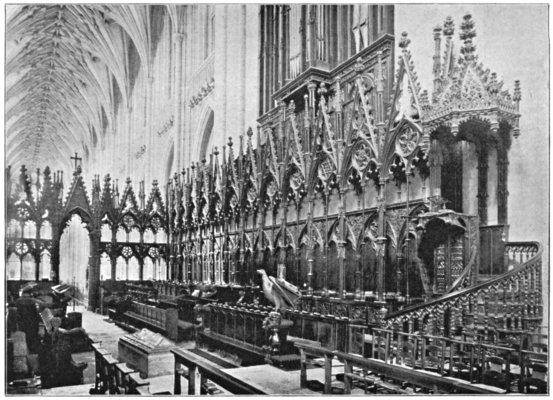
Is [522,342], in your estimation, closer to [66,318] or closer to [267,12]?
[66,318]

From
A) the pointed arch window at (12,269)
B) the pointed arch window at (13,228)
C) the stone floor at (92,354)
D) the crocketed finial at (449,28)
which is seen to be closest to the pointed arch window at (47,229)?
the pointed arch window at (13,228)

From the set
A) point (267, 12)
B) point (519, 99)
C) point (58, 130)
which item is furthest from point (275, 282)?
point (58, 130)

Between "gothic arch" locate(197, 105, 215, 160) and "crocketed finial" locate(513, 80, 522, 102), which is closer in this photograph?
"crocketed finial" locate(513, 80, 522, 102)

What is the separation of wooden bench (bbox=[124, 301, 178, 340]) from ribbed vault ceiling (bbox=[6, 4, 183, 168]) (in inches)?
188

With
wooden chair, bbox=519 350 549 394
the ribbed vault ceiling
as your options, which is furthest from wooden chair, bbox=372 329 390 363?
the ribbed vault ceiling

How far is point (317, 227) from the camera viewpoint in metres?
10.9

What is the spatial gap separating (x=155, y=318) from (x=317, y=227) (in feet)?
13.4

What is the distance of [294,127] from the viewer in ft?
37.6

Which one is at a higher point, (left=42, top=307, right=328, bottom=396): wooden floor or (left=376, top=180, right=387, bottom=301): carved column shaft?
(left=376, top=180, right=387, bottom=301): carved column shaft

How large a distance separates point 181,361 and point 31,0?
491 centimetres

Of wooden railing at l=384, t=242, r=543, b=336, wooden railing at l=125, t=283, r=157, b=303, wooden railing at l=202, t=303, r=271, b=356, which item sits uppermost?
wooden railing at l=384, t=242, r=543, b=336

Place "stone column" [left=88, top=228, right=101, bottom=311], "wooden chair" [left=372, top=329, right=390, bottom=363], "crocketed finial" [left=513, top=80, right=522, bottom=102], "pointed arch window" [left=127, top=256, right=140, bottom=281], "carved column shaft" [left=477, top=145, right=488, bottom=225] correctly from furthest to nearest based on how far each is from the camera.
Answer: "pointed arch window" [left=127, top=256, right=140, bottom=281] → "stone column" [left=88, top=228, right=101, bottom=311] → "carved column shaft" [left=477, top=145, right=488, bottom=225] → "crocketed finial" [left=513, top=80, right=522, bottom=102] → "wooden chair" [left=372, top=329, right=390, bottom=363]

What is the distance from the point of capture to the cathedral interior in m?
6.53

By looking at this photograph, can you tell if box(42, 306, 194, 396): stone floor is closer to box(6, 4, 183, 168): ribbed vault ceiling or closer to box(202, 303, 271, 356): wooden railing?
box(202, 303, 271, 356): wooden railing
